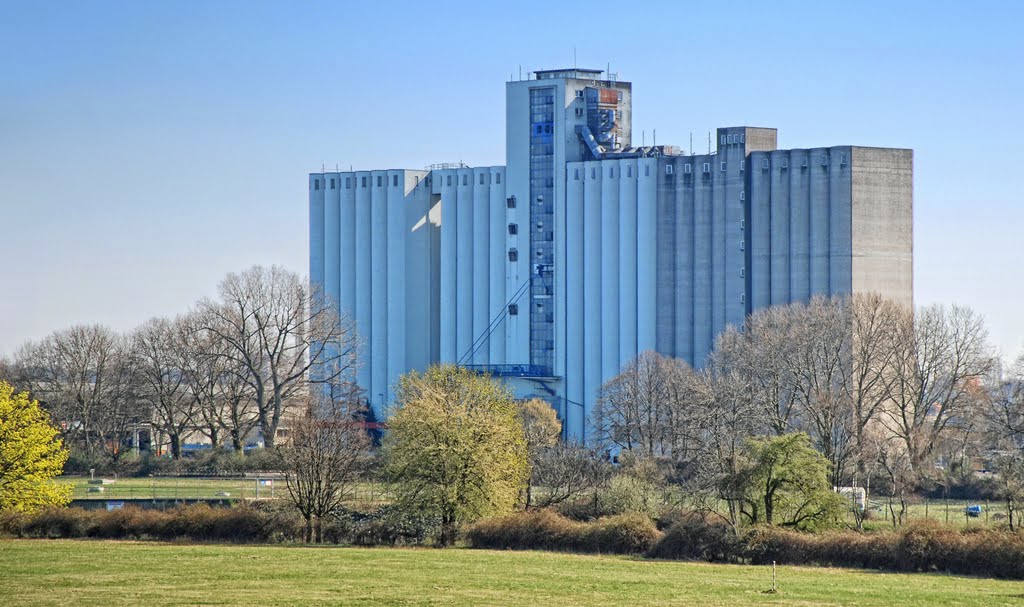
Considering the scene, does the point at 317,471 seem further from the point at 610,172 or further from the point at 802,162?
the point at 610,172

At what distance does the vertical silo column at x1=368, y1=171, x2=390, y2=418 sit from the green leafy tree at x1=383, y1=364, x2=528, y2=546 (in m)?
66.3

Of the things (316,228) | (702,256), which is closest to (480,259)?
(316,228)

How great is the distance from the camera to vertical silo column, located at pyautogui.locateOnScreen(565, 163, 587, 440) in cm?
12875

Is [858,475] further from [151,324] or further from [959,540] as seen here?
[151,324]

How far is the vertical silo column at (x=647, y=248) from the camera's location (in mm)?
126750

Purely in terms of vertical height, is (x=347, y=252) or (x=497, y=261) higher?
(x=347, y=252)

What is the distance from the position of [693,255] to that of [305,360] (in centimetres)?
3189

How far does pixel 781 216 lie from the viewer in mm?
121438

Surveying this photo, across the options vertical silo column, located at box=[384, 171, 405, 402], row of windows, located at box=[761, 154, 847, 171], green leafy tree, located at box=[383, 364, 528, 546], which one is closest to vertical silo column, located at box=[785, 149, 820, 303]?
row of windows, located at box=[761, 154, 847, 171]

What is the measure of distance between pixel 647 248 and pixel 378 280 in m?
25.0

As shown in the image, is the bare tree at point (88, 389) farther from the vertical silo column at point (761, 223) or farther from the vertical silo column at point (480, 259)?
the vertical silo column at point (761, 223)

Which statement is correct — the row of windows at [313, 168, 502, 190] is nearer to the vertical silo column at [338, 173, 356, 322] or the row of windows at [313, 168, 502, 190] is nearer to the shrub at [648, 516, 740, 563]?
the vertical silo column at [338, 173, 356, 322]

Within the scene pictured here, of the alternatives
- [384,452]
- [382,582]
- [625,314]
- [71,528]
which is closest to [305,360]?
[625,314]

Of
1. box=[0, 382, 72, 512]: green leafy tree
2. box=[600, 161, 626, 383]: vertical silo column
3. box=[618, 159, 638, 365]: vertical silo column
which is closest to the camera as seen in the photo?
box=[0, 382, 72, 512]: green leafy tree
